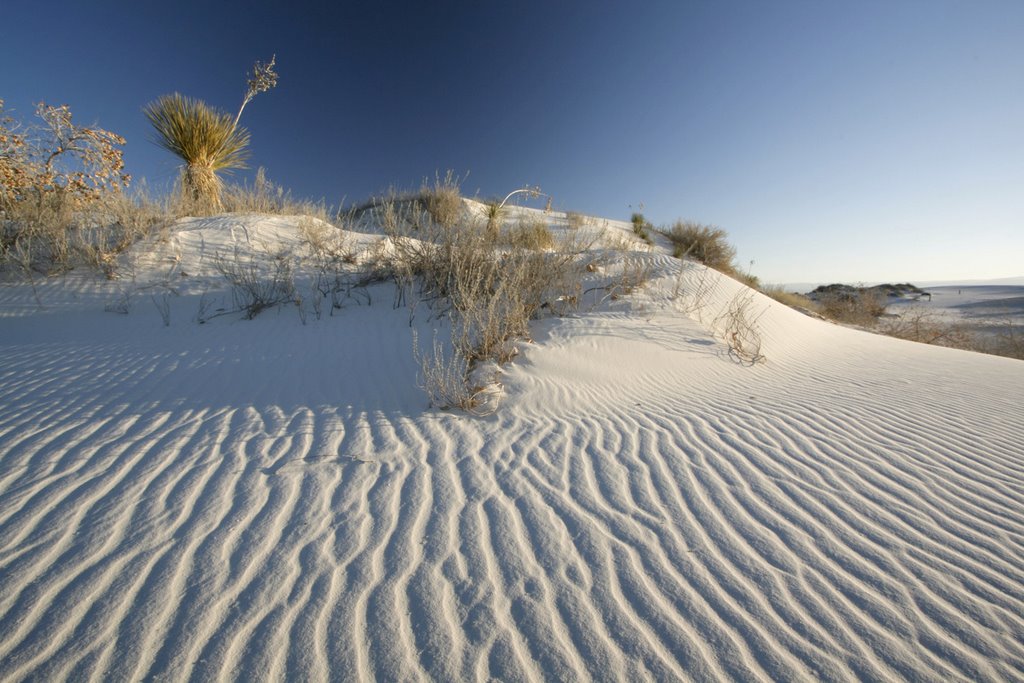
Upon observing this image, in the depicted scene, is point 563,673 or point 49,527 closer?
point 563,673

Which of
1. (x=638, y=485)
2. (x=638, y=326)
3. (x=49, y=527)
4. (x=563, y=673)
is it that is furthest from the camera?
(x=638, y=326)

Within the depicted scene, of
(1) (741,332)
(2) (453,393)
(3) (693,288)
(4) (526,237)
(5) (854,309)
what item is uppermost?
(4) (526,237)

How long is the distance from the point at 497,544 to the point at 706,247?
45.6 ft

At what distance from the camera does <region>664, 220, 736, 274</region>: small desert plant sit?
12797mm

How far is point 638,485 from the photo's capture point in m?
2.16

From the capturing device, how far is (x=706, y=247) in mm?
13117

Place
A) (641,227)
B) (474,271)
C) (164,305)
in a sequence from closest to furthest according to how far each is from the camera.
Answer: (474,271) → (164,305) → (641,227)

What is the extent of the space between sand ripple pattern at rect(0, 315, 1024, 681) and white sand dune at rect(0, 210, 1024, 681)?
0.03 ft

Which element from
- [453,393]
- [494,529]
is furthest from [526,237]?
[494,529]

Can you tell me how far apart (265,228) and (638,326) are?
693cm

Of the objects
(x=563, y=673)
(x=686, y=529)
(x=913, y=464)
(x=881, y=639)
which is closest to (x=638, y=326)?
(x=913, y=464)

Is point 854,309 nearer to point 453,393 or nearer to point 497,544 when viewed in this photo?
point 453,393

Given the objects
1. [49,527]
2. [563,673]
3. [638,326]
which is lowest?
[563,673]

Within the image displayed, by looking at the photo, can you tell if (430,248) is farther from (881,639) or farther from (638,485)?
(881,639)
